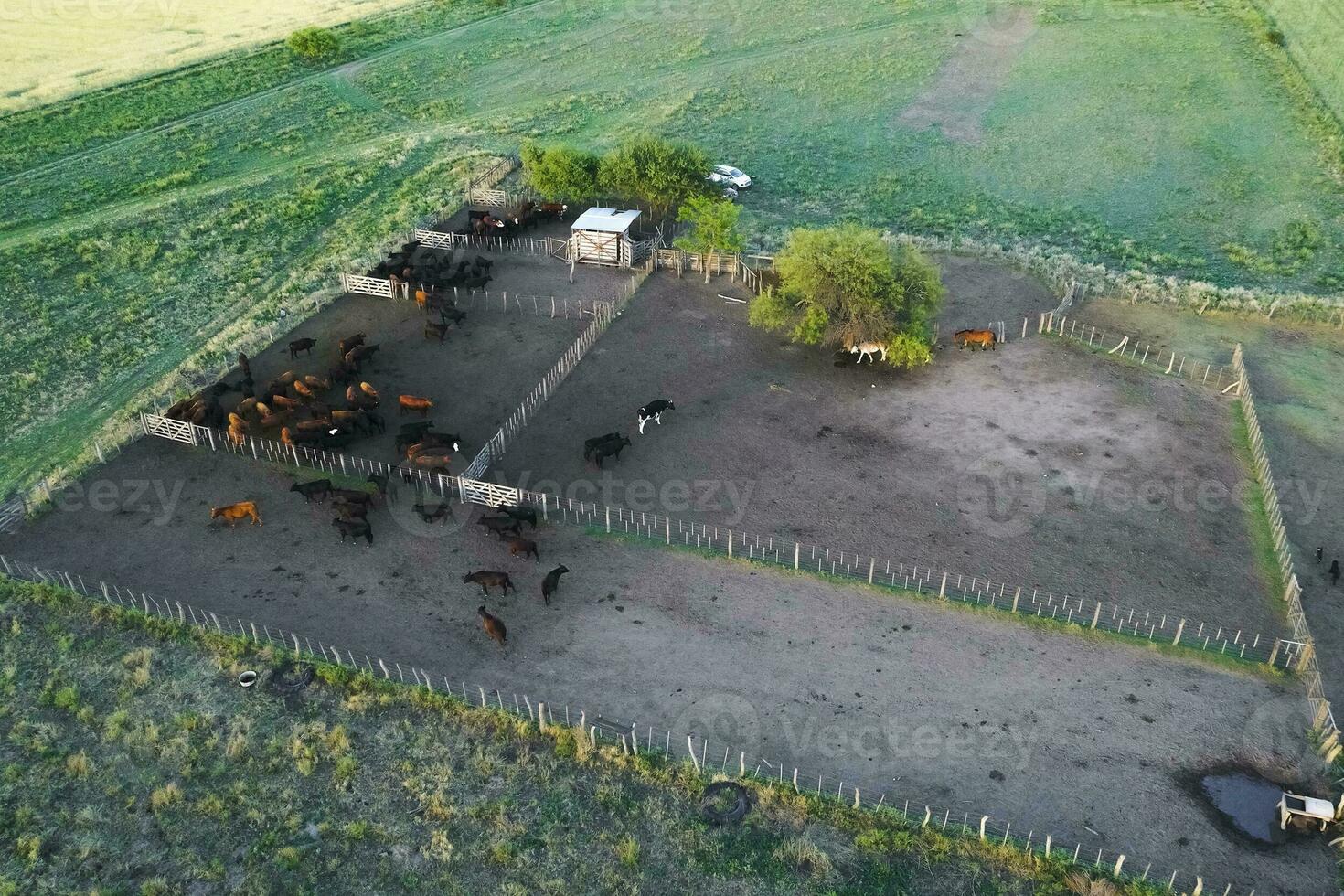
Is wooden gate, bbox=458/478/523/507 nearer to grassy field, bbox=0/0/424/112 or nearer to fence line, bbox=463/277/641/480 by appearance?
fence line, bbox=463/277/641/480

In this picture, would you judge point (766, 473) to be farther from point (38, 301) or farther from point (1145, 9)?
point (1145, 9)

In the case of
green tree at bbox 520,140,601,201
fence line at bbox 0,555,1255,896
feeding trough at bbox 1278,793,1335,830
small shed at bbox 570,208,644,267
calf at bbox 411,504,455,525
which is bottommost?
fence line at bbox 0,555,1255,896

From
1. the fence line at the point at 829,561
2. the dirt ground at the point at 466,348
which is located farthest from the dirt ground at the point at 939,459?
the dirt ground at the point at 466,348

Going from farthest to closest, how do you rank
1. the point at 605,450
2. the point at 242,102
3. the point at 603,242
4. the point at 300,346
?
the point at 242,102 → the point at 603,242 → the point at 300,346 → the point at 605,450

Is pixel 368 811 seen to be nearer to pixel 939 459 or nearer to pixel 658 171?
pixel 939 459

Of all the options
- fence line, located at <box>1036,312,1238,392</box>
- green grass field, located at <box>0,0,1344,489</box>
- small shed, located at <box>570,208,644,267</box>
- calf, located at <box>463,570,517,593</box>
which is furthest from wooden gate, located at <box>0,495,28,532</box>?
fence line, located at <box>1036,312,1238,392</box>

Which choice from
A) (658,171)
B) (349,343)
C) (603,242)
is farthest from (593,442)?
(658,171)

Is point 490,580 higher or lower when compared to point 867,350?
lower
